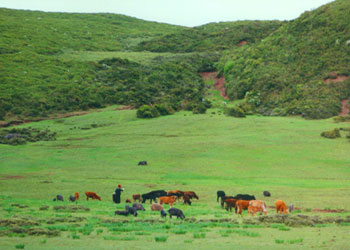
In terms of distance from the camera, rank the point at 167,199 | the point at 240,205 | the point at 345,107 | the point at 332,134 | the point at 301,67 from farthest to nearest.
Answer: the point at 301,67
the point at 345,107
the point at 332,134
the point at 167,199
the point at 240,205

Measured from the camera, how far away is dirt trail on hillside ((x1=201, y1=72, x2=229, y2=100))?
81300mm

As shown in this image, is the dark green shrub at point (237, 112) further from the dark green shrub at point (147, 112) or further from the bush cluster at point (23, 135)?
the bush cluster at point (23, 135)

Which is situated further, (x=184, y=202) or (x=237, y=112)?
(x=237, y=112)

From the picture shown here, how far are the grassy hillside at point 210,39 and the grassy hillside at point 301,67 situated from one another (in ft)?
79.7

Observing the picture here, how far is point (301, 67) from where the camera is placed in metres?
73.9

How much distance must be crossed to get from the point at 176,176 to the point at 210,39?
3803 inches

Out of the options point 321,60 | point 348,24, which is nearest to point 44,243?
point 321,60

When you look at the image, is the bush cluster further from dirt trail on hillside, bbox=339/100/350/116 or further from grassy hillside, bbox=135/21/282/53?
grassy hillside, bbox=135/21/282/53

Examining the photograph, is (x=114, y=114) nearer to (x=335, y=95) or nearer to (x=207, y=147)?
(x=207, y=147)

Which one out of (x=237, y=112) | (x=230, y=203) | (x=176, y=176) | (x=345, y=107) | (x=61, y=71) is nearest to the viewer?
(x=230, y=203)

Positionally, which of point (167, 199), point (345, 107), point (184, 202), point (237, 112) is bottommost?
point (184, 202)

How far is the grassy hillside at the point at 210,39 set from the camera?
4596 inches

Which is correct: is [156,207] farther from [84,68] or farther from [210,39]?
[210,39]

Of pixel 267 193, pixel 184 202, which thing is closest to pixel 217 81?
pixel 267 193
